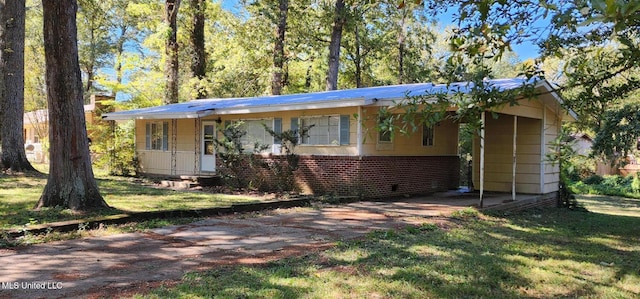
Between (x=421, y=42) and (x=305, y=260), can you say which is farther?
(x=421, y=42)

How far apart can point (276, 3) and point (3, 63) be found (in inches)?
497

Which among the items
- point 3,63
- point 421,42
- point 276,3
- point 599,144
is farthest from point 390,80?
point 599,144

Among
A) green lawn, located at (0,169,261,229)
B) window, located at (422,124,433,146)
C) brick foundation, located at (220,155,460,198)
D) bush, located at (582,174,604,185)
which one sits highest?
window, located at (422,124,433,146)

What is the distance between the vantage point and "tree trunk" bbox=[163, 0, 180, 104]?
21450 millimetres

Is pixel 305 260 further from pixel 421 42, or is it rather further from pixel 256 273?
pixel 421 42

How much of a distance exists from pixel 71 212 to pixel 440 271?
6496mm

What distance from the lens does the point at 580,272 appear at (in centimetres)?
576

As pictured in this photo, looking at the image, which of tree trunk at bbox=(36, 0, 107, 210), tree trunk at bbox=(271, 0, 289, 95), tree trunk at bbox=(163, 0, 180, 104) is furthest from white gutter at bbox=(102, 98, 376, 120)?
tree trunk at bbox=(271, 0, 289, 95)

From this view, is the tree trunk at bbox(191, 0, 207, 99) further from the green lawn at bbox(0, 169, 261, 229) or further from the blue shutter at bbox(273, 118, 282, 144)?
the green lawn at bbox(0, 169, 261, 229)

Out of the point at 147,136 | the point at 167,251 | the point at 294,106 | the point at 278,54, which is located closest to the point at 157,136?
the point at 147,136

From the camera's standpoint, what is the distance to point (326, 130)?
14.0 meters

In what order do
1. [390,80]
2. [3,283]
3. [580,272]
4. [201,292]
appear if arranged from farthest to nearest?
[390,80], [580,272], [3,283], [201,292]

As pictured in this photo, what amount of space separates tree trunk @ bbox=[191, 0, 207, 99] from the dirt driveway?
55.1 ft

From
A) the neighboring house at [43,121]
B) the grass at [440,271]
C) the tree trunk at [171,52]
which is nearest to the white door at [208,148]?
the tree trunk at [171,52]
